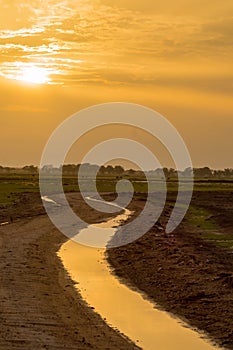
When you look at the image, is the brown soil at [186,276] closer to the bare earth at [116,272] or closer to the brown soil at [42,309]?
the bare earth at [116,272]

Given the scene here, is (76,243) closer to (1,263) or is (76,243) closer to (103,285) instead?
(1,263)

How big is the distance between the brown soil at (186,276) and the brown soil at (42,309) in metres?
2.19

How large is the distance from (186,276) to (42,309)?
20.2 ft

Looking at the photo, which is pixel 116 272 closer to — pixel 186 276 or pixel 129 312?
pixel 186 276

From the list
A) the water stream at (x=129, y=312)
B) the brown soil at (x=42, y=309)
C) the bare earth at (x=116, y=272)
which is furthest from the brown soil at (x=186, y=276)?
the brown soil at (x=42, y=309)

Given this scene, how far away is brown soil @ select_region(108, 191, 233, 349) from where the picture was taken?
16.5 metres

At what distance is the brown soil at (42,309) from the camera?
552 inches

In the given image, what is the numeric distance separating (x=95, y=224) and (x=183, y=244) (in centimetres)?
1479

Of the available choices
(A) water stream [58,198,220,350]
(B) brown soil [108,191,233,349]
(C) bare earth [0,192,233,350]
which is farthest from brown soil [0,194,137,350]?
(B) brown soil [108,191,233,349]

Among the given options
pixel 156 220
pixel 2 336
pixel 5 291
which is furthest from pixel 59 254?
pixel 156 220

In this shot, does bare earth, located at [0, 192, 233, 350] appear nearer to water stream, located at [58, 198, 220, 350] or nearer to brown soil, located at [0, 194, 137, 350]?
brown soil, located at [0, 194, 137, 350]

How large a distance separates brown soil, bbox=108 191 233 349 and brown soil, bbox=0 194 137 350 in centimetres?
219

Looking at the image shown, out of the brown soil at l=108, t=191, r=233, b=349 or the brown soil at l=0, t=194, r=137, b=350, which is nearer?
the brown soil at l=0, t=194, r=137, b=350

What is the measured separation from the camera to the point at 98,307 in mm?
18016
